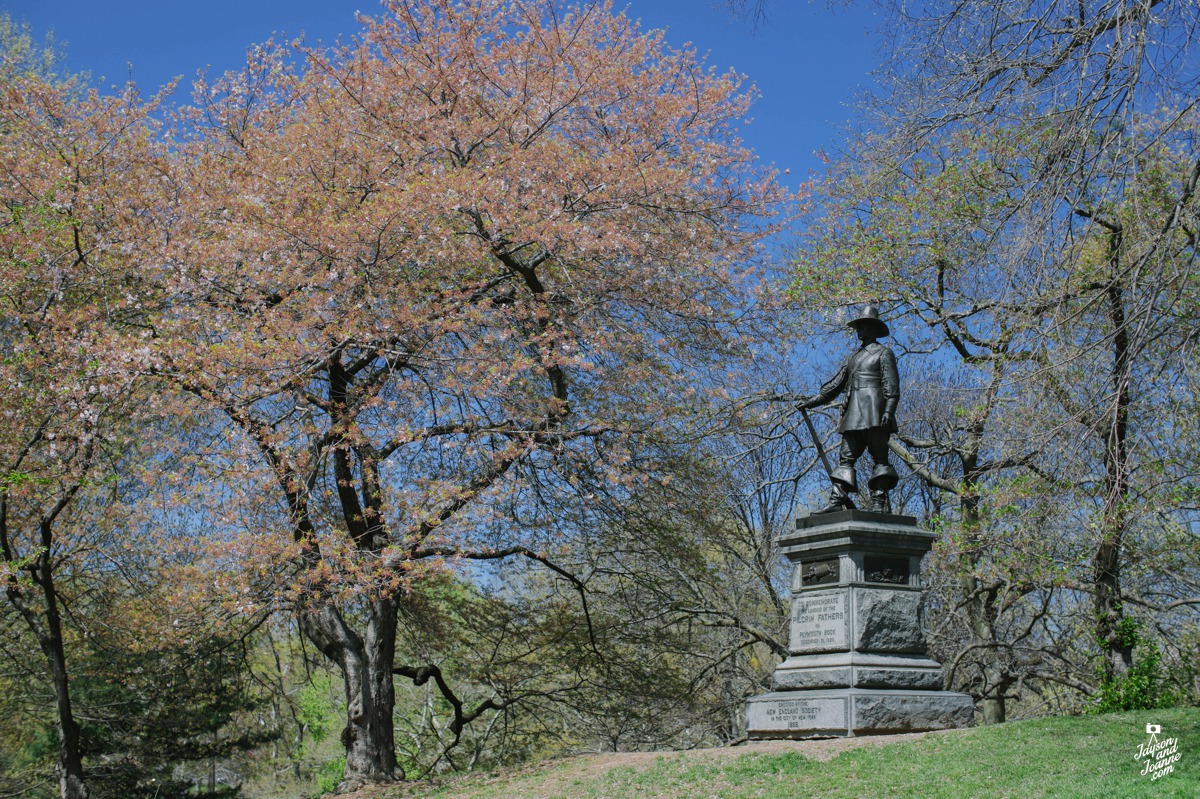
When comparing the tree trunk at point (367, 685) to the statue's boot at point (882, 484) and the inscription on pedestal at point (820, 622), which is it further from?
the statue's boot at point (882, 484)

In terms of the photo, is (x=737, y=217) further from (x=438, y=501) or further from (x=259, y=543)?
(x=259, y=543)

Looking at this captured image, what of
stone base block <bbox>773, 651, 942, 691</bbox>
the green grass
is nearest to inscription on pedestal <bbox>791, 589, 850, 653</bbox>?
stone base block <bbox>773, 651, 942, 691</bbox>

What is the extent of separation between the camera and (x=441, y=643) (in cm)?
1761

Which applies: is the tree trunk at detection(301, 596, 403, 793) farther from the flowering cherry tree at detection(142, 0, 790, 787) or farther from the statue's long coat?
the statue's long coat

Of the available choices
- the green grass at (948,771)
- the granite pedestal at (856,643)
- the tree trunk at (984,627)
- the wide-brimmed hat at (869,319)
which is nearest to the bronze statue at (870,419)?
the wide-brimmed hat at (869,319)

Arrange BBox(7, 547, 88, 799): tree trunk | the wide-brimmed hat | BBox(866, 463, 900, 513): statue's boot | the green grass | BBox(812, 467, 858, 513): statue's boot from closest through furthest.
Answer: the green grass
BBox(866, 463, 900, 513): statue's boot
BBox(812, 467, 858, 513): statue's boot
the wide-brimmed hat
BBox(7, 547, 88, 799): tree trunk

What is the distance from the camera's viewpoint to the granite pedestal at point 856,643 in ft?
32.3

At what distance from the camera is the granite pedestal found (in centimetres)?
986

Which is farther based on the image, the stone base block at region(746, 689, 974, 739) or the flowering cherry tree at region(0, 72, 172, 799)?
the flowering cherry tree at region(0, 72, 172, 799)

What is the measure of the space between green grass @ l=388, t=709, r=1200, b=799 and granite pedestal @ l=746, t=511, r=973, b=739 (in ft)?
2.87

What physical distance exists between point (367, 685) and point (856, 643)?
7.01 metres

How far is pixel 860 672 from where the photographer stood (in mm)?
9906

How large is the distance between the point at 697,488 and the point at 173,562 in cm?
763

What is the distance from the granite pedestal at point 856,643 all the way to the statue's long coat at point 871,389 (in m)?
1.07
